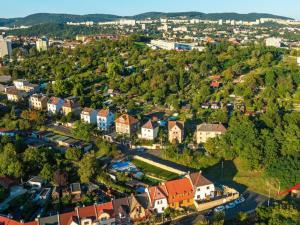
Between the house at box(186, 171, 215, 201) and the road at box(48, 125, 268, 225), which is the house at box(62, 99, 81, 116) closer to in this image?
the road at box(48, 125, 268, 225)

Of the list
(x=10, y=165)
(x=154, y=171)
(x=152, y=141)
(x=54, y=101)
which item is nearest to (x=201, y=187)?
(x=154, y=171)

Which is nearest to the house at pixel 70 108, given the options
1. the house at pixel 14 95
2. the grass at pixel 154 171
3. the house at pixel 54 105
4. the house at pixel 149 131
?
the house at pixel 54 105

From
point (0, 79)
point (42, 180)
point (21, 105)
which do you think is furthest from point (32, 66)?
point (42, 180)

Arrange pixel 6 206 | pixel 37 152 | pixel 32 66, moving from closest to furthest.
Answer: pixel 6 206 < pixel 37 152 < pixel 32 66

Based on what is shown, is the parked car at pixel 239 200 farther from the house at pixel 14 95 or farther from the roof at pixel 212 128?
the house at pixel 14 95

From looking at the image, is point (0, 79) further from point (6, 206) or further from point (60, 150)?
point (6, 206)
